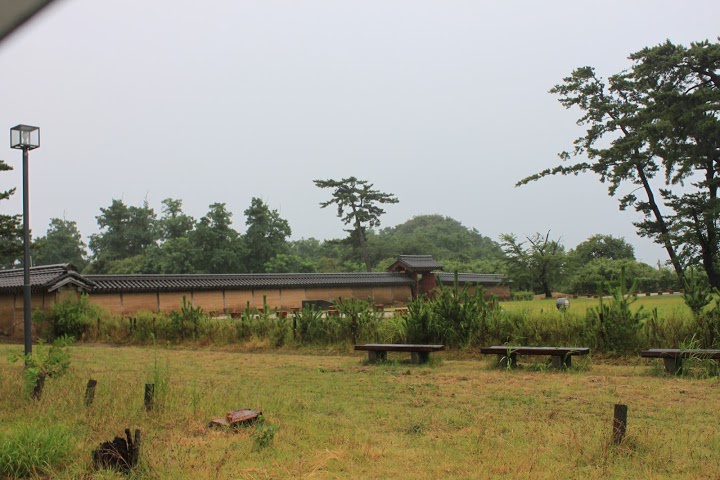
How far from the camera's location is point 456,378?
29.0ft

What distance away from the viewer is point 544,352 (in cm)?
946

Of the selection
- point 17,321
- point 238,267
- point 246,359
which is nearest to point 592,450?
point 246,359

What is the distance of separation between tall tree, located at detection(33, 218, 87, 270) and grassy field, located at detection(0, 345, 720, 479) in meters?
46.4

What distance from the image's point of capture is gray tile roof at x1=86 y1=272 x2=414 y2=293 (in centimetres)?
2364

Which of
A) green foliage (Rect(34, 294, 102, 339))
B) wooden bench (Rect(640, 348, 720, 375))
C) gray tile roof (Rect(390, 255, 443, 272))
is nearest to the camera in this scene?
wooden bench (Rect(640, 348, 720, 375))

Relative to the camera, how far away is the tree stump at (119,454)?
4547mm

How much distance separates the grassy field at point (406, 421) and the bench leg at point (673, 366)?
176 millimetres

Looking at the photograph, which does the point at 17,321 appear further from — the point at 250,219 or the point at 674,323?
the point at 250,219

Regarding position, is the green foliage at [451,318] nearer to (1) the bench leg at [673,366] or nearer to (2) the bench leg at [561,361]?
(2) the bench leg at [561,361]

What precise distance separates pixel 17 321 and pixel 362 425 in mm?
19386

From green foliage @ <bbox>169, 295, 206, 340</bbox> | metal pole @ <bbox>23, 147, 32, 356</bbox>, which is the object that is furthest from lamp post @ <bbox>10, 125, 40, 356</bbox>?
green foliage @ <bbox>169, 295, 206, 340</bbox>

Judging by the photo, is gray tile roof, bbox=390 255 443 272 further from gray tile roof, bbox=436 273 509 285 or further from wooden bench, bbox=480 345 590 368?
wooden bench, bbox=480 345 590 368

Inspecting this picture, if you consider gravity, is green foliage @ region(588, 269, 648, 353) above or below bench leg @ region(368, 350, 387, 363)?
above

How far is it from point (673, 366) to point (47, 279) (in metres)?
18.5
